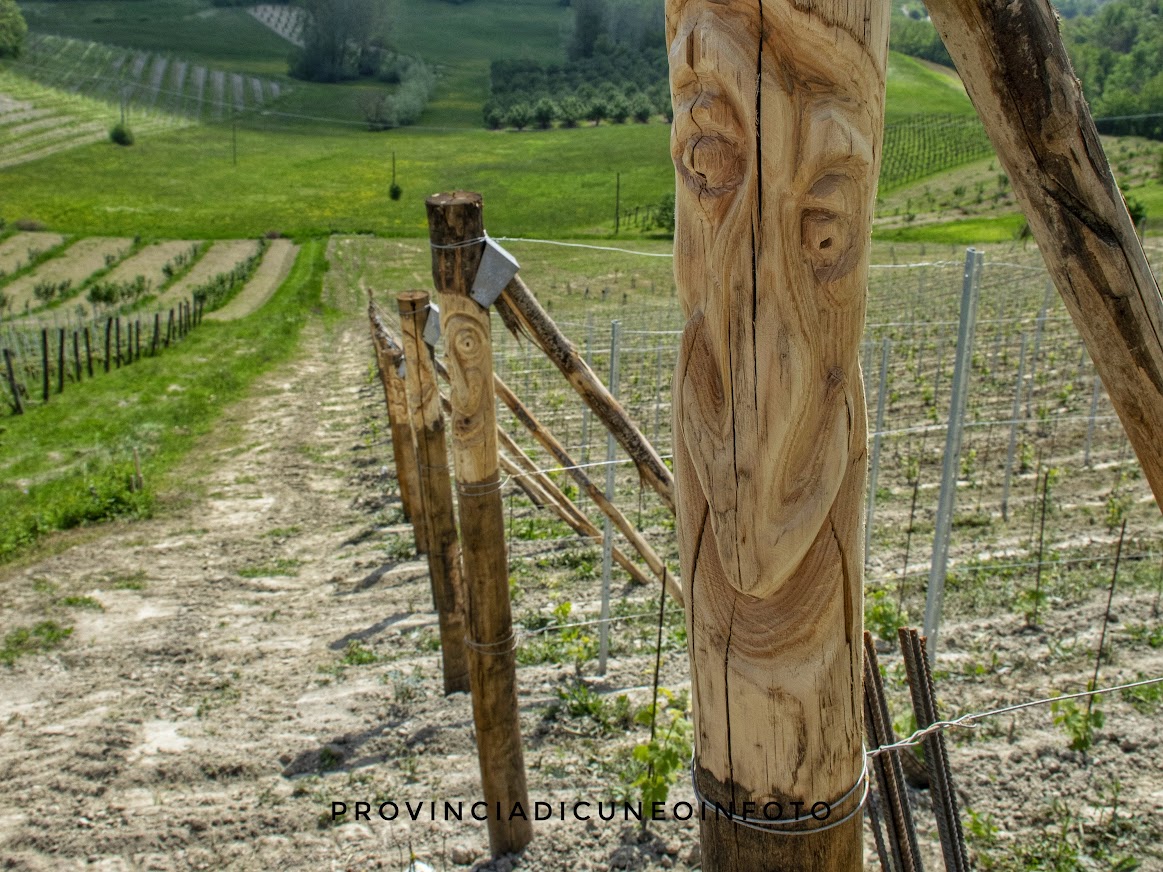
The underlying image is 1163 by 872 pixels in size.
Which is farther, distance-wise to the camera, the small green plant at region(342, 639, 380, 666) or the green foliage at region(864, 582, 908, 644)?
the small green plant at region(342, 639, 380, 666)

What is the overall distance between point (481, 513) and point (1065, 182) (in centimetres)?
245

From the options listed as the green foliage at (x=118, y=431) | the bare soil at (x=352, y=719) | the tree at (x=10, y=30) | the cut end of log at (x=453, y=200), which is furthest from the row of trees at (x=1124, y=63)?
the tree at (x=10, y=30)

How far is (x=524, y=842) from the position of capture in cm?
370

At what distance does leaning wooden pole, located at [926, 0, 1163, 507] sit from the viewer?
1201mm

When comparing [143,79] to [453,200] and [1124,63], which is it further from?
[453,200]

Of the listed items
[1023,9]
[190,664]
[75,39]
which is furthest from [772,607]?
[75,39]

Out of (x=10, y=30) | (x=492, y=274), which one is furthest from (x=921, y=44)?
(x=492, y=274)

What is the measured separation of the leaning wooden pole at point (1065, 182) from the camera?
3.94 ft

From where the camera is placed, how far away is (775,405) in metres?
1.30

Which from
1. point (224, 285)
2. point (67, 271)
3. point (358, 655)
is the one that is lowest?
point (358, 655)

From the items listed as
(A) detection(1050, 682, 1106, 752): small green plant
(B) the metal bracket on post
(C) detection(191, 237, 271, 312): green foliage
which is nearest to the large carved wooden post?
(B) the metal bracket on post

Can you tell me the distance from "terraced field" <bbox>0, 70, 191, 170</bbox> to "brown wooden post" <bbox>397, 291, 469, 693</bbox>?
56671 millimetres

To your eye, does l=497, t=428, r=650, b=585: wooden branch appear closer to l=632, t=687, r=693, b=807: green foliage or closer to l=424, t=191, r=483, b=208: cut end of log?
l=632, t=687, r=693, b=807: green foliage

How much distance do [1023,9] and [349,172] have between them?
194 feet
